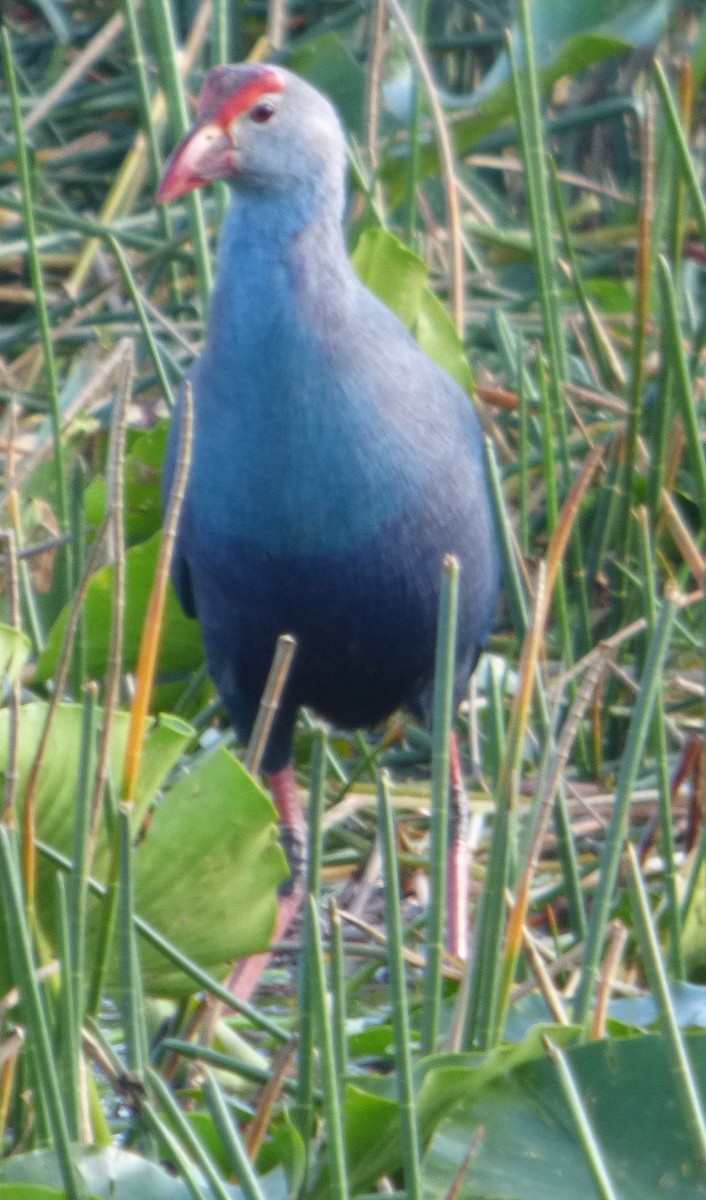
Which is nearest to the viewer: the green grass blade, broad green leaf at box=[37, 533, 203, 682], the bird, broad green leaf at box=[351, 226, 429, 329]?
the green grass blade

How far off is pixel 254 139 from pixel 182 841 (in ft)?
2.63

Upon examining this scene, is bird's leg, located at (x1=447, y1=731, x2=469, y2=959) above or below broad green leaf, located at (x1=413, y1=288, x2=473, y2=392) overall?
below

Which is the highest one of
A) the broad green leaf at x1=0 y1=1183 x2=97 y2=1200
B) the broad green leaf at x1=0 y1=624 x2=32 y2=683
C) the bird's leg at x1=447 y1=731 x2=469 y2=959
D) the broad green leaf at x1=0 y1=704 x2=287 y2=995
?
the broad green leaf at x1=0 y1=624 x2=32 y2=683

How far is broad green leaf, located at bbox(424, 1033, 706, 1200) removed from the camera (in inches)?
43.2

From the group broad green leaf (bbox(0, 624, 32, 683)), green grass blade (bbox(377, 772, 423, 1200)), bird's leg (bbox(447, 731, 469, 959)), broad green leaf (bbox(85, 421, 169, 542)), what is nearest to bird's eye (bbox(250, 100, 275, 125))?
broad green leaf (bbox(85, 421, 169, 542))

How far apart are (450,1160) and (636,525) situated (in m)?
1.23

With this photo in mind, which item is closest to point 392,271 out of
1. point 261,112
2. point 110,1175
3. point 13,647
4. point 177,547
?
point 261,112

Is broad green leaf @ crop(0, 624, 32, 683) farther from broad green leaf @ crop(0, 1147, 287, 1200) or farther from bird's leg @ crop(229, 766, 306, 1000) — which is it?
bird's leg @ crop(229, 766, 306, 1000)

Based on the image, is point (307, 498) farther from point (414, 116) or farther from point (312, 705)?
point (414, 116)

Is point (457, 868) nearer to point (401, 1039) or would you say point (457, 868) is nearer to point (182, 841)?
point (182, 841)

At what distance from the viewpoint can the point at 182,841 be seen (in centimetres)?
133

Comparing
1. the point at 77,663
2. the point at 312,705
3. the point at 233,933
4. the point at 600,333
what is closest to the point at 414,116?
the point at 600,333

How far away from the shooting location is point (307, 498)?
1.83 metres

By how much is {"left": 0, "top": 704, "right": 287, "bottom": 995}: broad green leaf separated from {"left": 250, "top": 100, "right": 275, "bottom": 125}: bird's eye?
2.55ft
